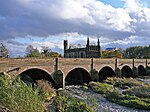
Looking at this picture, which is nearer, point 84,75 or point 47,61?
point 47,61

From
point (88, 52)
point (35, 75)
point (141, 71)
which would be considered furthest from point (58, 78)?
point (88, 52)

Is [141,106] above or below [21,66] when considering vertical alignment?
below

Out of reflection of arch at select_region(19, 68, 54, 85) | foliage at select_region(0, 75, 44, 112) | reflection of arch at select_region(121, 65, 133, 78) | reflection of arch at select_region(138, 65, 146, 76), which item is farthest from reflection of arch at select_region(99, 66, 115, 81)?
foliage at select_region(0, 75, 44, 112)

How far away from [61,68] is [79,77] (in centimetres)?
1244

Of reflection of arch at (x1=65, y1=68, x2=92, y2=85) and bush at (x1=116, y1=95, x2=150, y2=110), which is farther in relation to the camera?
reflection of arch at (x1=65, y1=68, x2=92, y2=85)

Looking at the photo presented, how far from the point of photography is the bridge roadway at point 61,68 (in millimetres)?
31627

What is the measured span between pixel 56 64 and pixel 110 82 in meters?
11.8

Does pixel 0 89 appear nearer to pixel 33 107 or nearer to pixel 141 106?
pixel 33 107

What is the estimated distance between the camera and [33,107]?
10836mm

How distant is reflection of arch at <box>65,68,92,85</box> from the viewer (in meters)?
46.7

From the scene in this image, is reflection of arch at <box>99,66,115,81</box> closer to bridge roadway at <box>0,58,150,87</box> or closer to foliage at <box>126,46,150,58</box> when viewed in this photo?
bridge roadway at <box>0,58,150,87</box>

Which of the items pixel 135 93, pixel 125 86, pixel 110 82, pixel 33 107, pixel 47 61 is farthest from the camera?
pixel 110 82

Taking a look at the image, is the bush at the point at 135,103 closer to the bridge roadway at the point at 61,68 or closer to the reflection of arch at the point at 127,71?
the bridge roadway at the point at 61,68

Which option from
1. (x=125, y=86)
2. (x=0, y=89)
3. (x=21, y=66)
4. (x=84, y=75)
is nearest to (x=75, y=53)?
(x=84, y=75)
